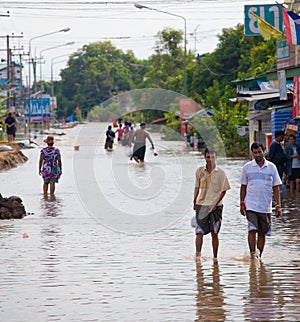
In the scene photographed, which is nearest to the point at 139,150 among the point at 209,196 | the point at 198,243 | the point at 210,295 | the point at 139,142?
the point at 139,142

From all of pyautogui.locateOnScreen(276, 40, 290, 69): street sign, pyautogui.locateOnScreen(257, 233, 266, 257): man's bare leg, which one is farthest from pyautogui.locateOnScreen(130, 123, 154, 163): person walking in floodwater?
pyautogui.locateOnScreen(257, 233, 266, 257): man's bare leg

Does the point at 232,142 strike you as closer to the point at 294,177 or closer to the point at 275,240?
the point at 294,177

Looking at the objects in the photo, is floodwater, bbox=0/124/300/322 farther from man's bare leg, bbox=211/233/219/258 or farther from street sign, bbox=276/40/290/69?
street sign, bbox=276/40/290/69

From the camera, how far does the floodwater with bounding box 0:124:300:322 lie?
812 cm

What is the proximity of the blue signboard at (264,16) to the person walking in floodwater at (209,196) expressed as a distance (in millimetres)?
22149

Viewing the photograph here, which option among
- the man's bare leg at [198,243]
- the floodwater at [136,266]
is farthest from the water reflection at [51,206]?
the man's bare leg at [198,243]

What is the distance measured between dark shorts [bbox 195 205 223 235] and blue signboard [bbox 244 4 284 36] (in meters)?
22.3

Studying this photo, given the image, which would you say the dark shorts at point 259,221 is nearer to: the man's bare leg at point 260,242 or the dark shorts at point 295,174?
the man's bare leg at point 260,242

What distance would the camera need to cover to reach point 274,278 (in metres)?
9.63

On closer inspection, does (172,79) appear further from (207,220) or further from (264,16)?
(207,220)

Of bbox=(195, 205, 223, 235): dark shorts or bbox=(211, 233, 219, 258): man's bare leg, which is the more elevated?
bbox=(195, 205, 223, 235): dark shorts

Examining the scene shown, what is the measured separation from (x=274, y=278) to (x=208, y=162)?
1.97 metres

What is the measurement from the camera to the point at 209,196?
11.0 metres

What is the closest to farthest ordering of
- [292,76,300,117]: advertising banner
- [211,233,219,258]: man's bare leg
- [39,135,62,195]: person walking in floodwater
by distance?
[211,233,219,258]: man's bare leg, [39,135,62,195]: person walking in floodwater, [292,76,300,117]: advertising banner
